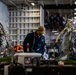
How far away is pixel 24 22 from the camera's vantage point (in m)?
13.5

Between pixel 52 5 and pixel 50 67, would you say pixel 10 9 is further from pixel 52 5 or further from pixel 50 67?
pixel 50 67

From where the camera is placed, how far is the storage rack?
13.5m

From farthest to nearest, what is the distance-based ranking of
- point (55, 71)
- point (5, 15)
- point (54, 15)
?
point (54, 15) < point (5, 15) < point (55, 71)

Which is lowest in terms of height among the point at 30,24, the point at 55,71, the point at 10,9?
the point at 55,71

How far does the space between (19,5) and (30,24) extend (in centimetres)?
138

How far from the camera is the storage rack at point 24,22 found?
13.5 m

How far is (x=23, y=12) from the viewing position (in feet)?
45.0

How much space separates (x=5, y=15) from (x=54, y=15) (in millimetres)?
4893

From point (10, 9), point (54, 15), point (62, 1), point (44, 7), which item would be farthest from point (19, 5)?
point (54, 15)

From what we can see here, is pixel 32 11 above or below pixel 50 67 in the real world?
above

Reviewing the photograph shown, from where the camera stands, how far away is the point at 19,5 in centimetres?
1405

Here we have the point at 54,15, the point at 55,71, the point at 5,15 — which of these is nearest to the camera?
the point at 55,71

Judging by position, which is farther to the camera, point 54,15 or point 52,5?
point 54,15

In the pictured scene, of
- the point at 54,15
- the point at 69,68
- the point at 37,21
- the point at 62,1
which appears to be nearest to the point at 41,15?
the point at 37,21
